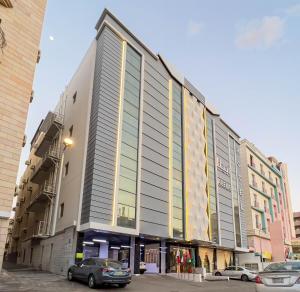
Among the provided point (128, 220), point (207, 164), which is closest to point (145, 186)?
point (128, 220)

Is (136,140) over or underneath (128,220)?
over

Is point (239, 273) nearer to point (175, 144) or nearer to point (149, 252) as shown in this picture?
point (149, 252)

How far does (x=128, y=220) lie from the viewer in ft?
75.9

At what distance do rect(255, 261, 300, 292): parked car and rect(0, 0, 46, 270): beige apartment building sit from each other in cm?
1215

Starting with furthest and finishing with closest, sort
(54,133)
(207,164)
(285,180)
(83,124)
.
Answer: (285,180) → (207,164) → (54,133) → (83,124)

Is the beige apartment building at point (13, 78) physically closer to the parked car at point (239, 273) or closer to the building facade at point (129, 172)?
the building facade at point (129, 172)

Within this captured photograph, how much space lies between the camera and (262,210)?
1912 inches

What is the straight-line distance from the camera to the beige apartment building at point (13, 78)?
1570 centimetres

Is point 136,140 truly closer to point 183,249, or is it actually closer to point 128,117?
point 128,117

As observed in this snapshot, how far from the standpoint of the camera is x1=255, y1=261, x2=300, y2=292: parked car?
7.99 m

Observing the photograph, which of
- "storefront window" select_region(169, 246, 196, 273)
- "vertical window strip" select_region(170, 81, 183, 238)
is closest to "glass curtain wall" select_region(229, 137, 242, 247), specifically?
"storefront window" select_region(169, 246, 196, 273)

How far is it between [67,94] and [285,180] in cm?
5233

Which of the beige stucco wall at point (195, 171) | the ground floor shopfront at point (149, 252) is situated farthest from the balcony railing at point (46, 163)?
the beige stucco wall at point (195, 171)

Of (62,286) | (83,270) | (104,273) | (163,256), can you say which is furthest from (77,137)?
(104,273)
